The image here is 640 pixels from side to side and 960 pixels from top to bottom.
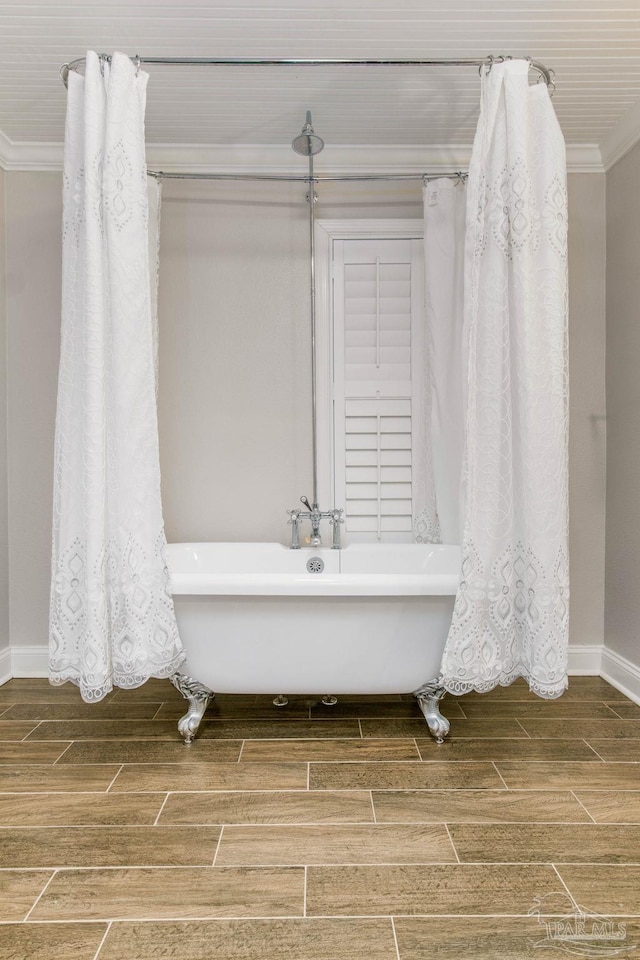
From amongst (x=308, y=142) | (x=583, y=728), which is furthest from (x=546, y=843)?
(x=308, y=142)

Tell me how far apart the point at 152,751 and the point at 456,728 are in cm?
112

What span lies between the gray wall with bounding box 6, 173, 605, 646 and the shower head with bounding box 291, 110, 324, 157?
36cm

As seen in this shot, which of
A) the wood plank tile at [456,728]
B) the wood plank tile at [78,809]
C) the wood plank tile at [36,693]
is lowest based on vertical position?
the wood plank tile at [36,693]

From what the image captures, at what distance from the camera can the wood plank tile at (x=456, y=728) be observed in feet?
7.78

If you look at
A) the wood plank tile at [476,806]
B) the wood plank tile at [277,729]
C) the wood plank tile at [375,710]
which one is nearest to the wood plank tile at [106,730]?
the wood plank tile at [277,729]

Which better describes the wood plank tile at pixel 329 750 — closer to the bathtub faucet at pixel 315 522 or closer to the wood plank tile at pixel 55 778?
the wood plank tile at pixel 55 778

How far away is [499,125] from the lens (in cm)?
202

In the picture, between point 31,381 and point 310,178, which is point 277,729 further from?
point 310,178

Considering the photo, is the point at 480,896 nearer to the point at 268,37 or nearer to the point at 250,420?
the point at 250,420

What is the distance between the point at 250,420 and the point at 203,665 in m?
1.29

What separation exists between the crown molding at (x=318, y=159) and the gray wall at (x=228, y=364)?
0.07 metres

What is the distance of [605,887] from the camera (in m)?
1.53

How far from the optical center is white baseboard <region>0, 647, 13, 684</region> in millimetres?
2975

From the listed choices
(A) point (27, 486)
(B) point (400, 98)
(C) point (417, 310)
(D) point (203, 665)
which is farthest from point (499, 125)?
(A) point (27, 486)
